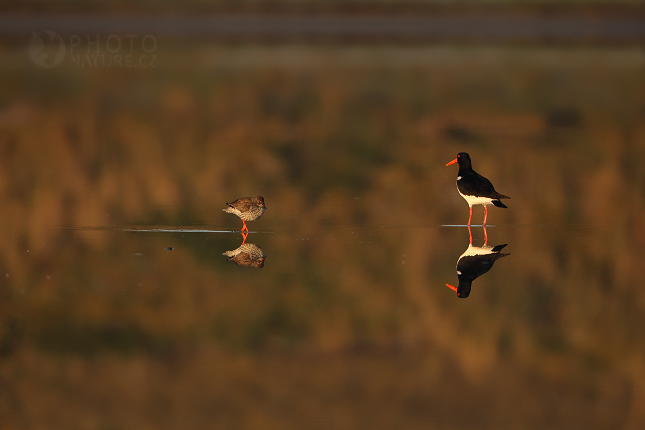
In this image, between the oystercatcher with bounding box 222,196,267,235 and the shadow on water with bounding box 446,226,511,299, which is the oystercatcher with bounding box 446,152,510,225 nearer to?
the shadow on water with bounding box 446,226,511,299

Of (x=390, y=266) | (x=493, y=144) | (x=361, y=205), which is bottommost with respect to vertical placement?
(x=390, y=266)

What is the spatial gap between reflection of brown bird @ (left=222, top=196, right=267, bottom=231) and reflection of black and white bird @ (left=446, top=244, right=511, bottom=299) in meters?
1.77

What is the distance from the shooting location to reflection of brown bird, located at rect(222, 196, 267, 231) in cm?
780

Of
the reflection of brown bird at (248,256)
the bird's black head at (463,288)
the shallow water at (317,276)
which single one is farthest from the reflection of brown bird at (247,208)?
the bird's black head at (463,288)

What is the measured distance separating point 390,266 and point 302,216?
204 centimetres

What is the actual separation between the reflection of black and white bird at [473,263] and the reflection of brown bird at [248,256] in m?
1.34

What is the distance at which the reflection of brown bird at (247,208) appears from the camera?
7.80m

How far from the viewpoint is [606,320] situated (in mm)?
5246

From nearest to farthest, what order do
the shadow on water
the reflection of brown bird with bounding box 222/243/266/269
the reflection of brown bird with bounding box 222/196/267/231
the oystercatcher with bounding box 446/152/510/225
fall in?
the shadow on water
the reflection of brown bird with bounding box 222/243/266/269
the reflection of brown bird with bounding box 222/196/267/231
the oystercatcher with bounding box 446/152/510/225

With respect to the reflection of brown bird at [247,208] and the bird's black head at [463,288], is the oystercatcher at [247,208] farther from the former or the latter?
the bird's black head at [463,288]

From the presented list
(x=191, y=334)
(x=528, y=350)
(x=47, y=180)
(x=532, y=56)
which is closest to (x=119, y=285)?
(x=191, y=334)

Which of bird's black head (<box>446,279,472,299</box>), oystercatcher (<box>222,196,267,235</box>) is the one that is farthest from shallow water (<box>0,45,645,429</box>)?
oystercatcher (<box>222,196,267,235</box>)

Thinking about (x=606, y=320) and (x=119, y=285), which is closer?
(x=606, y=320)

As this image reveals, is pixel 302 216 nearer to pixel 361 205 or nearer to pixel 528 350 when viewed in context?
pixel 361 205
